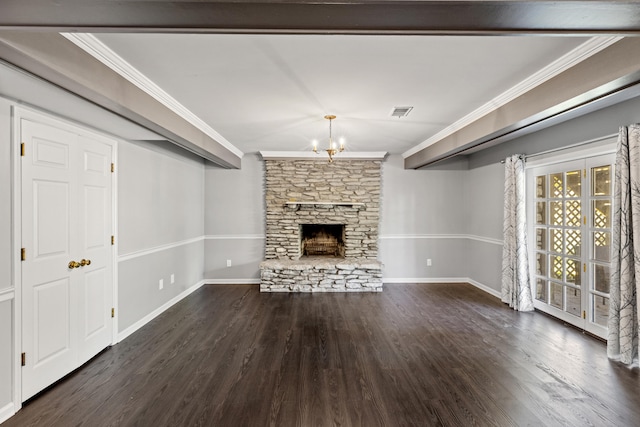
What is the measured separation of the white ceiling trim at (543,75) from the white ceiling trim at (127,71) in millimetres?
3161

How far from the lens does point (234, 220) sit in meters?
5.88

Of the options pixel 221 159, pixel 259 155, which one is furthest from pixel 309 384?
pixel 259 155

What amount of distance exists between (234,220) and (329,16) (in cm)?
499

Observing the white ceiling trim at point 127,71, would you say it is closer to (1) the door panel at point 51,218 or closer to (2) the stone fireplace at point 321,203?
(1) the door panel at point 51,218

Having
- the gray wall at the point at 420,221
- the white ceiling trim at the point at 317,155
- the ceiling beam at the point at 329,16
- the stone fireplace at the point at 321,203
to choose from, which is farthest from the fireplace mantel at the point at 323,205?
the ceiling beam at the point at 329,16

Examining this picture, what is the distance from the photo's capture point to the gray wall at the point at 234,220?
5855 mm

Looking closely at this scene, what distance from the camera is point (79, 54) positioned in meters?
1.86

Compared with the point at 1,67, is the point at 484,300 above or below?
below

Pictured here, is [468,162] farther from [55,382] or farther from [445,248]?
[55,382]

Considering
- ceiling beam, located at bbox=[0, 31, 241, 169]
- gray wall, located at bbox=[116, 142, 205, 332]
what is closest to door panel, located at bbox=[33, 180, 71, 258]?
gray wall, located at bbox=[116, 142, 205, 332]

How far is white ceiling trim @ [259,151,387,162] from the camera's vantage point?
18.6ft

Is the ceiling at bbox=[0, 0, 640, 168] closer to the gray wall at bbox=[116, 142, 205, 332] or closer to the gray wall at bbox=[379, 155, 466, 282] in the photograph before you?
the gray wall at bbox=[116, 142, 205, 332]

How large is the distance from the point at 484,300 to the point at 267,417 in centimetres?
397

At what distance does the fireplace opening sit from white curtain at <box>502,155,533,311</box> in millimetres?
3054
